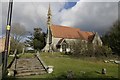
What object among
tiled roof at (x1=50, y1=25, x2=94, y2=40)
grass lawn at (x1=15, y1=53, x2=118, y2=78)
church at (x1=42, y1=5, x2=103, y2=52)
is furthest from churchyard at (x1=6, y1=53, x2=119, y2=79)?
tiled roof at (x1=50, y1=25, x2=94, y2=40)

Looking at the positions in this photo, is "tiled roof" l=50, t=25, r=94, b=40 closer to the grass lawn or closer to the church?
the church

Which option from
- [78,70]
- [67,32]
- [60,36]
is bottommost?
[78,70]

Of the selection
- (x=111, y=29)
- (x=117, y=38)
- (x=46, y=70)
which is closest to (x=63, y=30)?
(x=111, y=29)

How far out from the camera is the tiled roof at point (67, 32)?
6993 centimetres

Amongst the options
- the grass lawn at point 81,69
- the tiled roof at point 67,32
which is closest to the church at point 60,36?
the tiled roof at point 67,32

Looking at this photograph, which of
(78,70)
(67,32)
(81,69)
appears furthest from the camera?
(67,32)

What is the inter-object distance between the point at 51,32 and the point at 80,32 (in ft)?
37.5

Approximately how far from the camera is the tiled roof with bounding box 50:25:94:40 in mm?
69925

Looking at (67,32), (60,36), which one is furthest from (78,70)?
(67,32)

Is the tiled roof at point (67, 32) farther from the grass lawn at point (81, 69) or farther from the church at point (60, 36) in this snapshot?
the grass lawn at point (81, 69)

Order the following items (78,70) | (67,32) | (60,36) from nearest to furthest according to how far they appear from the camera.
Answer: (78,70), (60,36), (67,32)

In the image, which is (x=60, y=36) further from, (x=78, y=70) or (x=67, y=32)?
(x=78, y=70)

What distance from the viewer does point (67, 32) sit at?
237 feet

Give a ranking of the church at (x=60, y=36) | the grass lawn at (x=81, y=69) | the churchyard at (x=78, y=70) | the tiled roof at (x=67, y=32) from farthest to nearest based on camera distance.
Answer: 1. the tiled roof at (x=67, y=32)
2. the church at (x=60, y=36)
3. the grass lawn at (x=81, y=69)
4. the churchyard at (x=78, y=70)
